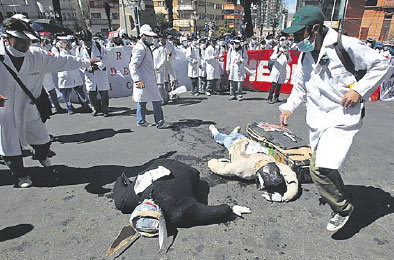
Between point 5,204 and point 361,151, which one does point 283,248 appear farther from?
point 5,204

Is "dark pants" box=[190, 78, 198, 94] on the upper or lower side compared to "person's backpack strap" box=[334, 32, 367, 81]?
lower

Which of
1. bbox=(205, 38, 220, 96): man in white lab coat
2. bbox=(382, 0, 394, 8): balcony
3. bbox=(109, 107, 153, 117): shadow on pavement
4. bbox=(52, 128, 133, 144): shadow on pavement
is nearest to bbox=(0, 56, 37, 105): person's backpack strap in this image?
bbox=(52, 128, 133, 144): shadow on pavement

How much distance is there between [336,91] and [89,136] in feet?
14.7

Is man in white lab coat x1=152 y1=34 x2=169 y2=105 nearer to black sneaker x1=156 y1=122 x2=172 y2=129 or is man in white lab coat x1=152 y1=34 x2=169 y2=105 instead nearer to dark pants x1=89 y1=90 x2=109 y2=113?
dark pants x1=89 y1=90 x2=109 y2=113

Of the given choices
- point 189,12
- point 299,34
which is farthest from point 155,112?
point 189,12

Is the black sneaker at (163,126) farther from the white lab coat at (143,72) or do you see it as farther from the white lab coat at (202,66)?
the white lab coat at (202,66)

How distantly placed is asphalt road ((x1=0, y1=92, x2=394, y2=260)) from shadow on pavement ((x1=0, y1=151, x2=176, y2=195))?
14 millimetres

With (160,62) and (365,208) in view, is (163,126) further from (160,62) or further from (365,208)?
(365,208)

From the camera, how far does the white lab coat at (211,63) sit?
27.9ft

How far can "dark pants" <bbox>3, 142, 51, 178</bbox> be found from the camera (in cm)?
313

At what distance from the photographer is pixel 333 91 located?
2154 millimetres

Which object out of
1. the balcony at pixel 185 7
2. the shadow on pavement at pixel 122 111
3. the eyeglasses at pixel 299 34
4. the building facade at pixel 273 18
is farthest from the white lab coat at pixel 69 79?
the balcony at pixel 185 7

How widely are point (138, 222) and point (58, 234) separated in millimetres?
827

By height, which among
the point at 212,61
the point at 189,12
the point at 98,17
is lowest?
the point at 212,61
